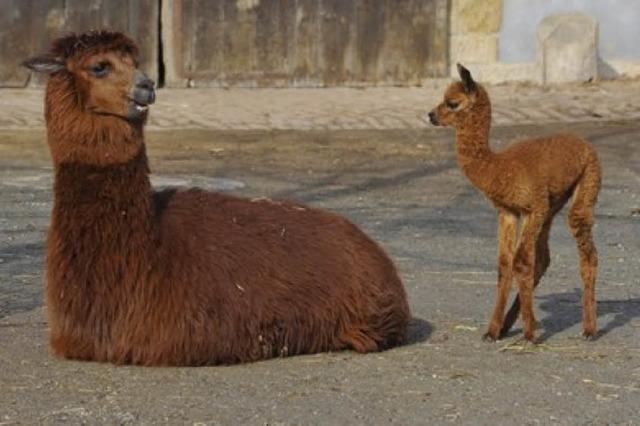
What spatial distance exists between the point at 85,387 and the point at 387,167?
889 centimetres

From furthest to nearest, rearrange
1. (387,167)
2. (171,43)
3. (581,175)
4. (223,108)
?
(171,43) < (223,108) < (387,167) < (581,175)

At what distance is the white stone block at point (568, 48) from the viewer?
19812mm

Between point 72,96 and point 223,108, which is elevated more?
point 72,96

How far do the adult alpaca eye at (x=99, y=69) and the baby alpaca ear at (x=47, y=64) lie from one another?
134 millimetres

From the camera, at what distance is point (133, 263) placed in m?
7.47

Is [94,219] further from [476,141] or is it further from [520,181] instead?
[520,181]

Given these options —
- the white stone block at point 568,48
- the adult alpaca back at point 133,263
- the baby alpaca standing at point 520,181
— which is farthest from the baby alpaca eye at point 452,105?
the white stone block at point 568,48

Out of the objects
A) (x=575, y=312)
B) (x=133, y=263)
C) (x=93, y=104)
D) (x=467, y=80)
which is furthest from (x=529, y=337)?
(x=93, y=104)

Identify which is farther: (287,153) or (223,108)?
(223,108)

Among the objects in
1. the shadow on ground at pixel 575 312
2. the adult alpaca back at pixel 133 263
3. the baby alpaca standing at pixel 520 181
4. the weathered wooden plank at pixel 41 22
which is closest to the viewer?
the adult alpaca back at pixel 133 263

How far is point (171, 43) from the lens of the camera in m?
20.2

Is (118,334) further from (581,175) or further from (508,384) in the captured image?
(581,175)

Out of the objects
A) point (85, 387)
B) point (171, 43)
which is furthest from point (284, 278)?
point (171, 43)

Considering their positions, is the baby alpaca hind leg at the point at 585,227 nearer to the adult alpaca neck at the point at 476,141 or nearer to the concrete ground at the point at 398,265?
the concrete ground at the point at 398,265
